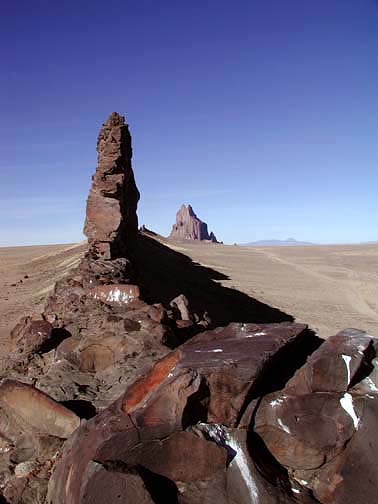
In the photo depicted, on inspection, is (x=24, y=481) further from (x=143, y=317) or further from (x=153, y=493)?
(x=143, y=317)

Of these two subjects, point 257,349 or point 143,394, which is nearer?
point 143,394

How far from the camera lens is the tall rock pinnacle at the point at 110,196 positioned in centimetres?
1142

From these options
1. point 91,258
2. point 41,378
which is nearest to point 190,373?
point 41,378

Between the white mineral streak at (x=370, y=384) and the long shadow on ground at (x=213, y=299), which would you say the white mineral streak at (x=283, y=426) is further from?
the long shadow on ground at (x=213, y=299)

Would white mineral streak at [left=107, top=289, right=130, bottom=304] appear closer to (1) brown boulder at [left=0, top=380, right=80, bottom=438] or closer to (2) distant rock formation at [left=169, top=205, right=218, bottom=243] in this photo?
(1) brown boulder at [left=0, top=380, right=80, bottom=438]

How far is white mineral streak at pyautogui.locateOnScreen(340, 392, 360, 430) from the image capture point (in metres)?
3.41

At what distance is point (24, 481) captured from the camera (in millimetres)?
4078

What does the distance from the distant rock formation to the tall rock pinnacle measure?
12226 centimetres

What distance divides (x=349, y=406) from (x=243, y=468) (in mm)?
1009

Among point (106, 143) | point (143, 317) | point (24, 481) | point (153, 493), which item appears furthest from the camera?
point (106, 143)

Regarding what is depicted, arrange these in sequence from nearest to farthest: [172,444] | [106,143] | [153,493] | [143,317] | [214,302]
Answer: [153,493] < [172,444] < [143,317] < [106,143] < [214,302]

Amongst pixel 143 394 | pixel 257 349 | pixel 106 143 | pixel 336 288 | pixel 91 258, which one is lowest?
pixel 336 288

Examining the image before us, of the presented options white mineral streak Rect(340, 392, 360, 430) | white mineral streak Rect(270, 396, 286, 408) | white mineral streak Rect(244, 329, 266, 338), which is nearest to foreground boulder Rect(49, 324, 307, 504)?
white mineral streak Rect(270, 396, 286, 408)

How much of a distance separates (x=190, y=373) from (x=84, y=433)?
1005mm
